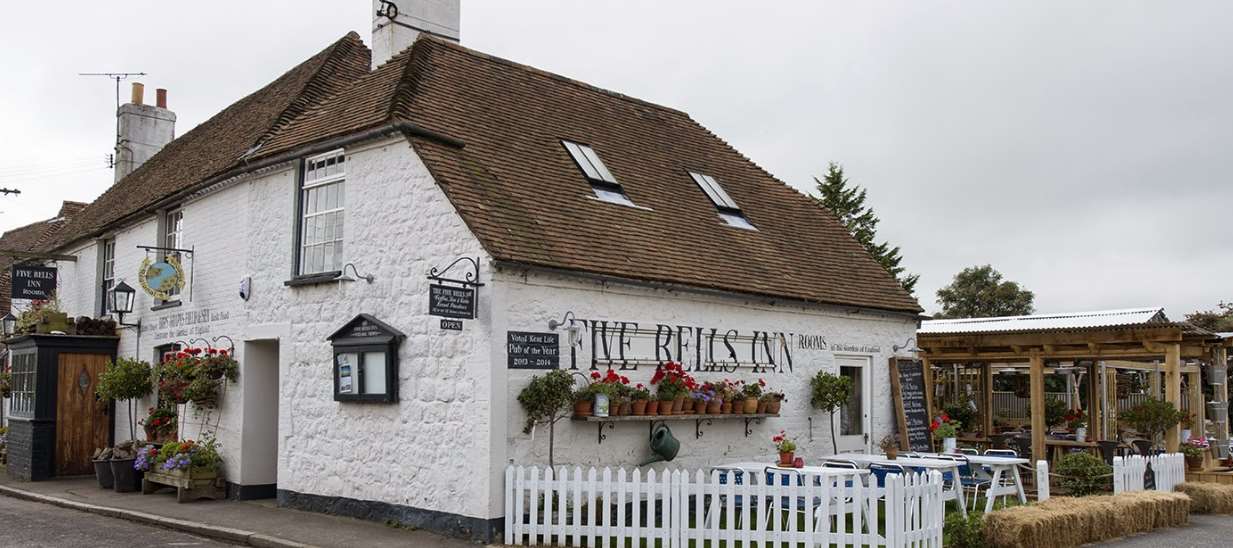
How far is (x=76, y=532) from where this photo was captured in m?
12.6

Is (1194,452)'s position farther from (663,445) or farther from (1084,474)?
(663,445)

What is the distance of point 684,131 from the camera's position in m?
20.2

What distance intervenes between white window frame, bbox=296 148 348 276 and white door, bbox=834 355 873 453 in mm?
7936

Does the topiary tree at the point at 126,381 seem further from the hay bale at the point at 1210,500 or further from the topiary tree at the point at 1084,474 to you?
the hay bale at the point at 1210,500

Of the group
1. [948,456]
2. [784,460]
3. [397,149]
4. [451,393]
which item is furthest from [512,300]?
[948,456]

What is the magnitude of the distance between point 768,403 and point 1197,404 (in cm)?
1005

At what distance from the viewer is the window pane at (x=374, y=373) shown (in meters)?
12.6

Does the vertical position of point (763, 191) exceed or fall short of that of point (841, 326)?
it exceeds it

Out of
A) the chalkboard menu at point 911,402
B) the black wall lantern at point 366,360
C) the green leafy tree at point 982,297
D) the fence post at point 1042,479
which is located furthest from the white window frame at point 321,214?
the green leafy tree at point 982,297

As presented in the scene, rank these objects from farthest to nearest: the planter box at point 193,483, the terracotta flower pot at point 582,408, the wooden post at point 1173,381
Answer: the wooden post at point 1173,381
the planter box at point 193,483
the terracotta flower pot at point 582,408

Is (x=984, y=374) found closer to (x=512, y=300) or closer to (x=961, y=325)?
(x=961, y=325)

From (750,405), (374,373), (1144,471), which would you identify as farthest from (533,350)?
(1144,471)

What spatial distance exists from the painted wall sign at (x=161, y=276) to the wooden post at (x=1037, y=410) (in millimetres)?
14087

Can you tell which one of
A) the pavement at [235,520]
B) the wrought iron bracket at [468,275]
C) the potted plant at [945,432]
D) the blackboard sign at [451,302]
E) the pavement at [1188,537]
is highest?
the wrought iron bracket at [468,275]
